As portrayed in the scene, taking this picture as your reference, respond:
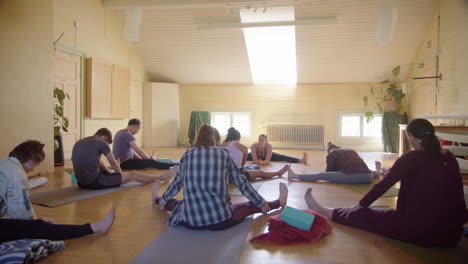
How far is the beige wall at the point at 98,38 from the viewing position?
6793 millimetres

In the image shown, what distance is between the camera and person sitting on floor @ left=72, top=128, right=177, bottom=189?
3.80m

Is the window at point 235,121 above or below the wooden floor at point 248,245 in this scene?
above

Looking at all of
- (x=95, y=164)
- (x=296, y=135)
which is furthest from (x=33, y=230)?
(x=296, y=135)

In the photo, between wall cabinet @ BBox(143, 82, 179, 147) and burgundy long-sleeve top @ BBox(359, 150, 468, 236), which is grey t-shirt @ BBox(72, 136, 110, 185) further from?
wall cabinet @ BBox(143, 82, 179, 147)

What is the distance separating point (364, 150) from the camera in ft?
32.6

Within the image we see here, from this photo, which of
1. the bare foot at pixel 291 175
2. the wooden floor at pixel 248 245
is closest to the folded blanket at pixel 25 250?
the wooden floor at pixel 248 245

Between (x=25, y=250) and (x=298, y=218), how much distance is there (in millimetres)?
1686

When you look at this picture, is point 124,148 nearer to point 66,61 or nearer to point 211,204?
point 66,61

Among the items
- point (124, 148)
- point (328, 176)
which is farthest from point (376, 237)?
point (124, 148)

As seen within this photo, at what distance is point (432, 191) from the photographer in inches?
86.7

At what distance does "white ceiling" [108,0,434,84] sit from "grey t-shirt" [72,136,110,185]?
4.14 metres

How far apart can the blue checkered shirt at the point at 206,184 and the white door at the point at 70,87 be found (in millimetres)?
5221

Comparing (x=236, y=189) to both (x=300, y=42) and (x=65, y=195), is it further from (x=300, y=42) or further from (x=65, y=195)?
(x=300, y=42)

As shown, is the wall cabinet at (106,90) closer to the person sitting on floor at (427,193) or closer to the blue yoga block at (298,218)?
the blue yoga block at (298,218)
